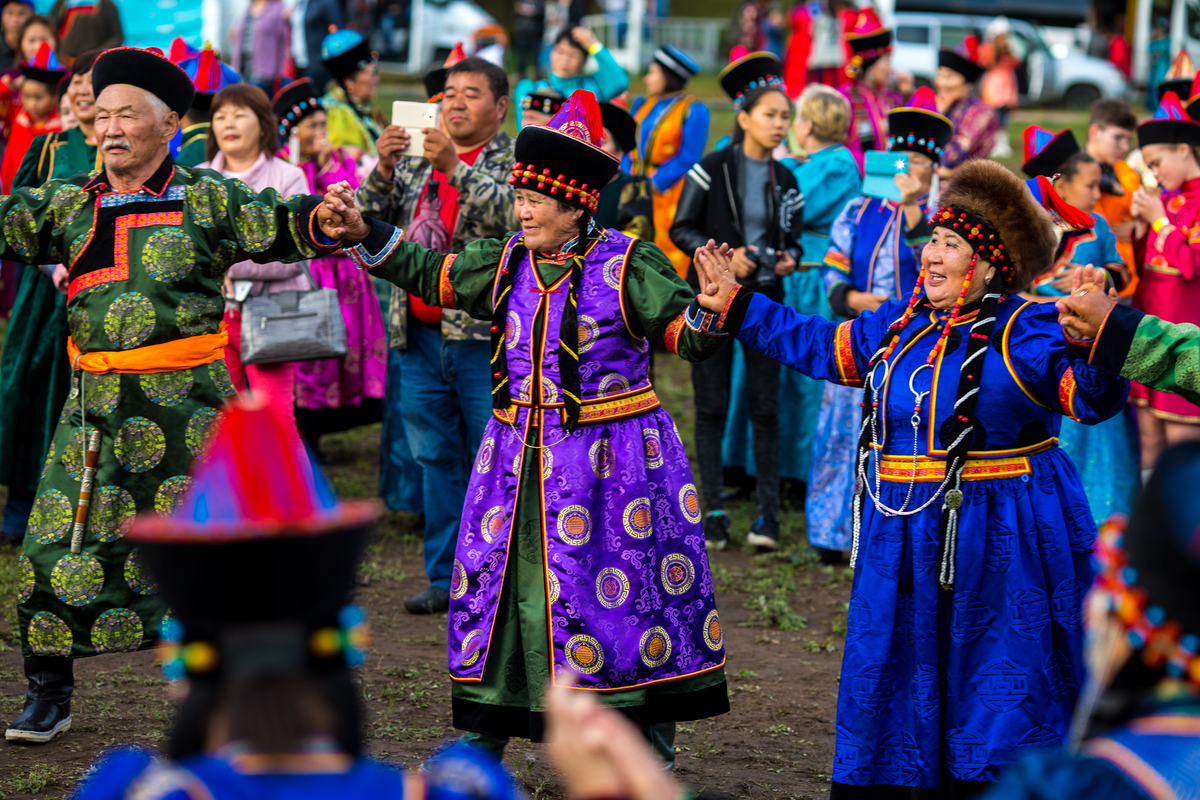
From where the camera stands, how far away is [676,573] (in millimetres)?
4074

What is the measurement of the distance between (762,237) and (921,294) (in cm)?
301

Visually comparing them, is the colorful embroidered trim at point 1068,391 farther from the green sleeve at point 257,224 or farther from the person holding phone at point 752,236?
the person holding phone at point 752,236

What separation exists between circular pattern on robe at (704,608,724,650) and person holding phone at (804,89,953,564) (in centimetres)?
238

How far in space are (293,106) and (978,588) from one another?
5.25 meters

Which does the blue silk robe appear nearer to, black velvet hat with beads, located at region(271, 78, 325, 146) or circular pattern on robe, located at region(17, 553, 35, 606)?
circular pattern on robe, located at region(17, 553, 35, 606)

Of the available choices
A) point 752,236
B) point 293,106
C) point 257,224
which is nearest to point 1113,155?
point 752,236

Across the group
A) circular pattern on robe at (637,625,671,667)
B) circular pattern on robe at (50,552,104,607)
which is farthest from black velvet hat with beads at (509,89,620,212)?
circular pattern on robe at (50,552,104,607)

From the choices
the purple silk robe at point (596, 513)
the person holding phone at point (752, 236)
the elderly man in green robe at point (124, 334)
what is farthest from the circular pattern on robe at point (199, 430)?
the person holding phone at point (752, 236)

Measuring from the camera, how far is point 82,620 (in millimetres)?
4379

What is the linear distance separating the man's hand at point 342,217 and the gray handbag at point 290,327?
1.84 m

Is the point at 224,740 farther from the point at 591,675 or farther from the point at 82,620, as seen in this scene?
the point at 82,620

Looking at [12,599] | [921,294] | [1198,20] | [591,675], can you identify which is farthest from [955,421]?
[1198,20]

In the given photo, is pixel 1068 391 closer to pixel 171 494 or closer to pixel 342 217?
pixel 342 217

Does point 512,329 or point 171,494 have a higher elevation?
point 512,329
